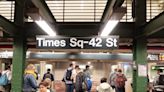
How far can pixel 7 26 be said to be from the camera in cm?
914

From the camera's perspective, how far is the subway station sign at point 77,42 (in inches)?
398

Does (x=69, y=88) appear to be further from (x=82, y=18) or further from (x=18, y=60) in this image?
(x=18, y=60)

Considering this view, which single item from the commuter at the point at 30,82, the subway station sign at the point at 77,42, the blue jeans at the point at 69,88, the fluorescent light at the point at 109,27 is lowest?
the blue jeans at the point at 69,88

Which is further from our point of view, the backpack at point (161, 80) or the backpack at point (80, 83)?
the backpack at point (161, 80)

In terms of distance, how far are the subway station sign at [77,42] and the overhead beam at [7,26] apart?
739 mm

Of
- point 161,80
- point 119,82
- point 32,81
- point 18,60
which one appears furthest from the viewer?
point 119,82

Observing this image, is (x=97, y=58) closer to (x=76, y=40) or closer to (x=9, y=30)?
(x=76, y=40)

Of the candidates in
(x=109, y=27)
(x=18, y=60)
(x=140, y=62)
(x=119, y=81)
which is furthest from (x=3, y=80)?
(x=109, y=27)

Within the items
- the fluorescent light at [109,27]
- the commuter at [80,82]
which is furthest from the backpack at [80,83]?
the fluorescent light at [109,27]

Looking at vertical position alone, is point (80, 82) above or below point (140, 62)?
below

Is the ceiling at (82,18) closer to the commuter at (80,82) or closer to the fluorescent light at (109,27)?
the fluorescent light at (109,27)

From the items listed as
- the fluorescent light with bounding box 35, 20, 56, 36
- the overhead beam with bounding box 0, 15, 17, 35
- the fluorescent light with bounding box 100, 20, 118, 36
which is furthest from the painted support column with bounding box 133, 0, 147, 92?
the overhead beam with bounding box 0, 15, 17, 35

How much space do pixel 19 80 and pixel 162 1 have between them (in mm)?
4870

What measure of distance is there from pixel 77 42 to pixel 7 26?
7.10 ft
